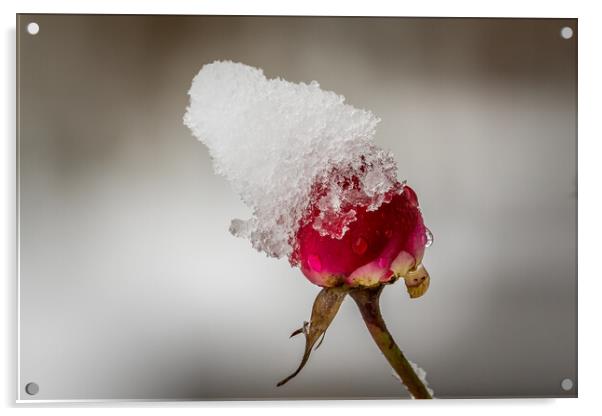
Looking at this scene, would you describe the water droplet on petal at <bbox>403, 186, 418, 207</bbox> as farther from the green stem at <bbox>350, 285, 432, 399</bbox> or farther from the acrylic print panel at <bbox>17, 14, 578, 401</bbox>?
the green stem at <bbox>350, 285, 432, 399</bbox>

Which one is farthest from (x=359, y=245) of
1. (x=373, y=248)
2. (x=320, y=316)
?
(x=320, y=316)

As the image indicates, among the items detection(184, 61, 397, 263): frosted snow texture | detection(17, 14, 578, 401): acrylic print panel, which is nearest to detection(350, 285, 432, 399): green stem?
detection(17, 14, 578, 401): acrylic print panel

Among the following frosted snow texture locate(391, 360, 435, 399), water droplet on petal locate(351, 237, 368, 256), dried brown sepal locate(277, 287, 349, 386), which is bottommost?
frosted snow texture locate(391, 360, 435, 399)

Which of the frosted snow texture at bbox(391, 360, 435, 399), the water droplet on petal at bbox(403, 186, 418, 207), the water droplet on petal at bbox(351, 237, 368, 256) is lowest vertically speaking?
the frosted snow texture at bbox(391, 360, 435, 399)

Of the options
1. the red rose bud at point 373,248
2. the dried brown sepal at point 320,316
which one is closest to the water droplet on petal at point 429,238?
the red rose bud at point 373,248

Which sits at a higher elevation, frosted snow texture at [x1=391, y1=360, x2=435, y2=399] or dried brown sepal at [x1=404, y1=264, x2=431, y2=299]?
dried brown sepal at [x1=404, y1=264, x2=431, y2=299]

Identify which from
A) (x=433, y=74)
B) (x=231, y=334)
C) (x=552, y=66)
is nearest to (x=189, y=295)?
(x=231, y=334)

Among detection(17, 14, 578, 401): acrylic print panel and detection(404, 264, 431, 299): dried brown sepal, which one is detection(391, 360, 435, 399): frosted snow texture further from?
detection(404, 264, 431, 299): dried brown sepal

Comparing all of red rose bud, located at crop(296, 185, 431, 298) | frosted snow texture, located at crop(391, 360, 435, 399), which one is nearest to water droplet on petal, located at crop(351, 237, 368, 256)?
red rose bud, located at crop(296, 185, 431, 298)

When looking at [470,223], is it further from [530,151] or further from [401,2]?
[401,2]
